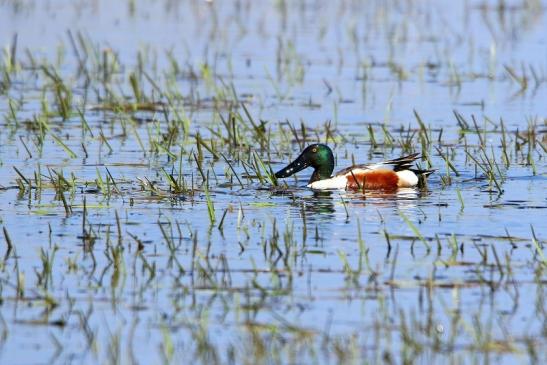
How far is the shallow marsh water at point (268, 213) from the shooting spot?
588cm

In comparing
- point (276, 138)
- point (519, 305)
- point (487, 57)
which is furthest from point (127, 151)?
point (487, 57)

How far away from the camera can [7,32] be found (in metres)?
20.3

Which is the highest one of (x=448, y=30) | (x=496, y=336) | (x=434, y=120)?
(x=448, y=30)

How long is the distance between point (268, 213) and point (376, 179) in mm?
1757

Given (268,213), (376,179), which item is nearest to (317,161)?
(376,179)

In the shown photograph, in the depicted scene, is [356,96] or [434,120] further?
[356,96]

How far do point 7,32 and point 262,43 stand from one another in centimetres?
386

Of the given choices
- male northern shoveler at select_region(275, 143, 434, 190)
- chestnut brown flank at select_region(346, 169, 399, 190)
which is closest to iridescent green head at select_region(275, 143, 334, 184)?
male northern shoveler at select_region(275, 143, 434, 190)

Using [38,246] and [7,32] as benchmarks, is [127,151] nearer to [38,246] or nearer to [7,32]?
[38,246]

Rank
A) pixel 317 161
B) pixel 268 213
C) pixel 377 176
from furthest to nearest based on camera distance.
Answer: pixel 317 161 < pixel 377 176 < pixel 268 213

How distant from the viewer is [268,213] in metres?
8.93

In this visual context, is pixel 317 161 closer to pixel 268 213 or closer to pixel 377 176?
pixel 377 176

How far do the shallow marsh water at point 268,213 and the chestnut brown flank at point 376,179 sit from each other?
0.15 m

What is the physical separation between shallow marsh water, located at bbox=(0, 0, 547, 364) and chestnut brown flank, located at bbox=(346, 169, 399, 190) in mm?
148
